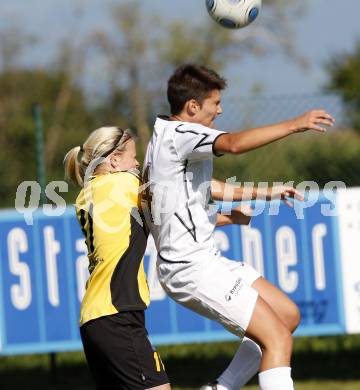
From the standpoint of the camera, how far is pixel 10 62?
83.2ft

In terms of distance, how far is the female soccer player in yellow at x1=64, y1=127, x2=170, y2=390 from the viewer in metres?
4.42

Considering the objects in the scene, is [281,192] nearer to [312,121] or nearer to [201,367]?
[312,121]

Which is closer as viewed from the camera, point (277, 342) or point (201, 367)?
point (277, 342)

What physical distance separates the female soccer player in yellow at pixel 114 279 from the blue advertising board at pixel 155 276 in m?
2.34

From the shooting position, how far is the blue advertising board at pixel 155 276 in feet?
22.6

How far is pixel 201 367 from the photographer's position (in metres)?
7.85

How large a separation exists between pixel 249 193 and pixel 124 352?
135 cm

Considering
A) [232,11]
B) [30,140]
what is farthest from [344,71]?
[232,11]

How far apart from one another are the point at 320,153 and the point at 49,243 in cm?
297

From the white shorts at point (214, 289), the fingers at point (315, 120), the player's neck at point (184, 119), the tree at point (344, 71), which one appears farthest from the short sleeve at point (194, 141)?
the tree at point (344, 71)

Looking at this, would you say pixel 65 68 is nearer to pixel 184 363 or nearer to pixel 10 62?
pixel 10 62

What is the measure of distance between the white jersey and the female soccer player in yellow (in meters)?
0.13

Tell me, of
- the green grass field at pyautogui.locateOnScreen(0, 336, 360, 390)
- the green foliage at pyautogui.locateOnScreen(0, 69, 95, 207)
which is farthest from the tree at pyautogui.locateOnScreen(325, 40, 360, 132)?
the green grass field at pyautogui.locateOnScreen(0, 336, 360, 390)

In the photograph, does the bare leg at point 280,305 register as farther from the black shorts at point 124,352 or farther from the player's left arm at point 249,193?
the black shorts at point 124,352
